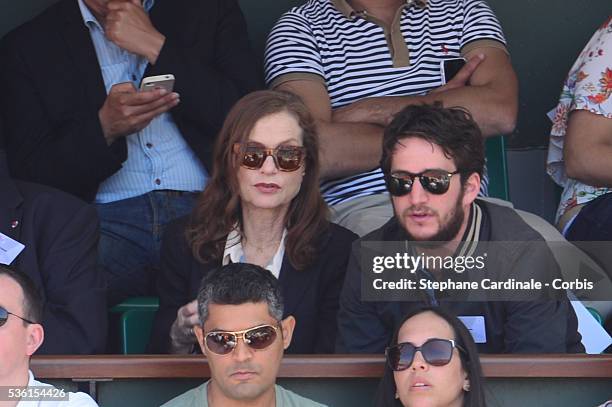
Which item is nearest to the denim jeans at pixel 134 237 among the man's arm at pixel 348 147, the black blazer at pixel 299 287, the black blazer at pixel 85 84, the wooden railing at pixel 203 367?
the black blazer at pixel 85 84

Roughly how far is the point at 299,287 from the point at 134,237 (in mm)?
827

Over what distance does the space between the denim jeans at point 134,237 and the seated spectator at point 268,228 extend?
16.4 inches

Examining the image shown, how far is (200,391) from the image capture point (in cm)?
352

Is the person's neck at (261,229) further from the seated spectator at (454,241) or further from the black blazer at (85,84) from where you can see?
the black blazer at (85,84)

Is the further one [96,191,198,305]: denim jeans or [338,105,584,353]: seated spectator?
[96,191,198,305]: denim jeans

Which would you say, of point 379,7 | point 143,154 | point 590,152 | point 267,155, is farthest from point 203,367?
point 379,7

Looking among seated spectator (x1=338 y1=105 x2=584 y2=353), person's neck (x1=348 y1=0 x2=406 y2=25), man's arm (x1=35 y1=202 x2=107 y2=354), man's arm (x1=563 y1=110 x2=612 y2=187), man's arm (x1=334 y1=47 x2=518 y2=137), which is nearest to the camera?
seated spectator (x1=338 y1=105 x2=584 y2=353)

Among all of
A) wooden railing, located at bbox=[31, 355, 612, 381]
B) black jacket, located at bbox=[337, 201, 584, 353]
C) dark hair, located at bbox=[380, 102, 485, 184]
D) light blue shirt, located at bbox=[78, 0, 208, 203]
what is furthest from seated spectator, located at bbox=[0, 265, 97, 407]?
light blue shirt, located at bbox=[78, 0, 208, 203]

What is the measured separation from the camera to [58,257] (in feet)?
13.3

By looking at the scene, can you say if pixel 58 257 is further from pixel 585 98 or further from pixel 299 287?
pixel 585 98

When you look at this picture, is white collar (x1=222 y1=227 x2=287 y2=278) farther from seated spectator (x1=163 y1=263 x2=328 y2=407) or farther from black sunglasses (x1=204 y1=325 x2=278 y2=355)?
black sunglasses (x1=204 y1=325 x2=278 y2=355)

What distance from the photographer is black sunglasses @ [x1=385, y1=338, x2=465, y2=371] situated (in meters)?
3.38

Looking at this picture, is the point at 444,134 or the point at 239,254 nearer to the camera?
the point at 444,134

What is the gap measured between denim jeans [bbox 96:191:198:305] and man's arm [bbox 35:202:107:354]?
378 mm
